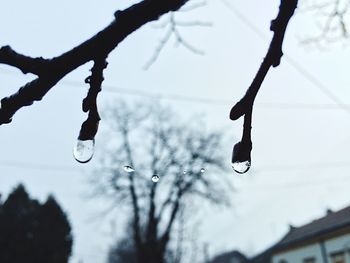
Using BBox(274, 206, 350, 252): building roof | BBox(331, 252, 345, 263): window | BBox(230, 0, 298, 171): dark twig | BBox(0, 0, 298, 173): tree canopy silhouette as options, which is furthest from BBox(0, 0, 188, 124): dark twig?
BBox(331, 252, 345, 263): window

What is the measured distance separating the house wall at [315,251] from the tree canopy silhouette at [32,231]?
14.1 meters

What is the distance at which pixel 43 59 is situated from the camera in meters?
1.13

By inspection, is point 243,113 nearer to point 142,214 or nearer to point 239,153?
point 239,153

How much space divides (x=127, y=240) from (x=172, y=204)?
25346 millimetres

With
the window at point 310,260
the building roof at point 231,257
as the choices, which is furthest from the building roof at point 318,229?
the building roof at point 231,257

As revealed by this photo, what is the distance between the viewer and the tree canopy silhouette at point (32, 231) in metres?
19.5

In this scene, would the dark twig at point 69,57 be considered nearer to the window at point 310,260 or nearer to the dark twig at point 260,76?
the dark twig at point 260,76

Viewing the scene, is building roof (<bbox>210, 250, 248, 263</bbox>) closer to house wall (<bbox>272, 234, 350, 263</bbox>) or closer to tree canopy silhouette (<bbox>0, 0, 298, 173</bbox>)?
house wall (<bbox>272, 234, 350, 263</bbox>)

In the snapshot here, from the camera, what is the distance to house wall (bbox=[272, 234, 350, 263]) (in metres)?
21.6

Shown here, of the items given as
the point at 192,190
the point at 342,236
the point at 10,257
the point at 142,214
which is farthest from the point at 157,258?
the point at 342,236

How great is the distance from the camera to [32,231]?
68.3ft

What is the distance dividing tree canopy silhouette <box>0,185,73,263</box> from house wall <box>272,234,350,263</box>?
1407 cm

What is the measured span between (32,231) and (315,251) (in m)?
16.0

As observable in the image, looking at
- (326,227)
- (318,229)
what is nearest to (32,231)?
(326,227)
